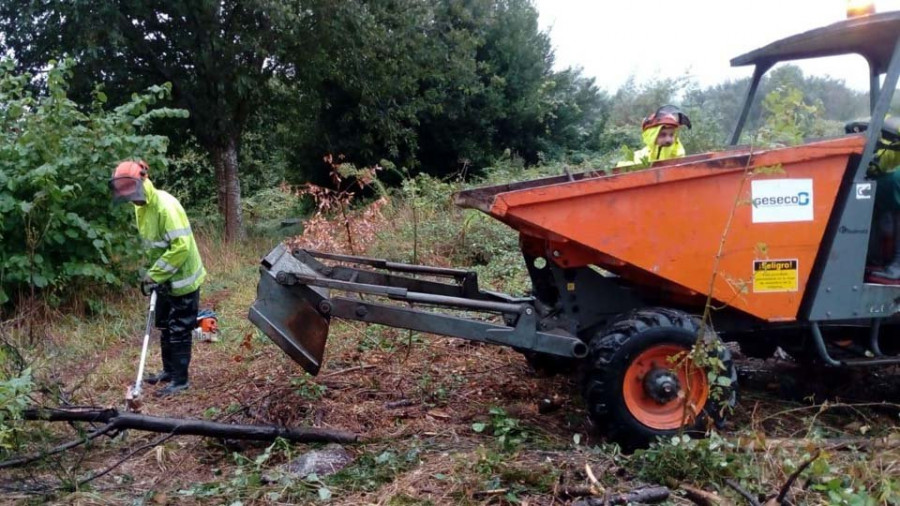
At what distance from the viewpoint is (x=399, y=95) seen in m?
14.5

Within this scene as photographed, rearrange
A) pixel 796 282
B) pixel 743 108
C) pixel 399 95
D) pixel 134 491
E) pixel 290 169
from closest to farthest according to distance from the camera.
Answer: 1. pixel 134 491
2. pixel 796 282
3. pixel 743 108
4. pixel 399 95
5. pixel 290 169

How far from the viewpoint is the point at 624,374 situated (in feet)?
12.0

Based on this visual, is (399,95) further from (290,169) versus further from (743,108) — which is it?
(743,108)

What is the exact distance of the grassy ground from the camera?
318 centimetres

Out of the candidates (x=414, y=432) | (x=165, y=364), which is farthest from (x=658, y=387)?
(x=165, y=364)

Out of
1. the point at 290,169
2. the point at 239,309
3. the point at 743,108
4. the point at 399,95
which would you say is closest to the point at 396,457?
the point at 743,108

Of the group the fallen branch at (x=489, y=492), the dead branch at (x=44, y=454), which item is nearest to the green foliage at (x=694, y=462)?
the fallen branch at (x=489, y=492)

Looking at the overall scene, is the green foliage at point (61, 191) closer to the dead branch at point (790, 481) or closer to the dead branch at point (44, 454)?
the dead branch at point (44, 454)

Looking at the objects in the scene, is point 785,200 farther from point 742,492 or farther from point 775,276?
point 742,492

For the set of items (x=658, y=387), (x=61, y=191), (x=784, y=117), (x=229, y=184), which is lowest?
(x=658, y=387)

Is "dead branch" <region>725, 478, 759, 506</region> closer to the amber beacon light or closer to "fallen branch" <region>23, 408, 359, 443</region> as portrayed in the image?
"fallen branch" <region>23, 408, 359, 443</region>

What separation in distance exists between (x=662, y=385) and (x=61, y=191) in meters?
5.76

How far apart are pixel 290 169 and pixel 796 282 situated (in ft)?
48.1

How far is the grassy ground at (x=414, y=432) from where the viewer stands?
3.18 metres
